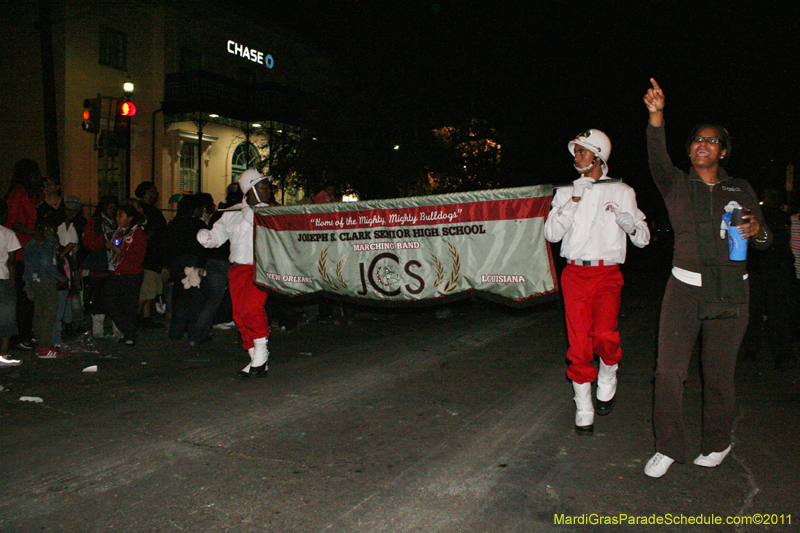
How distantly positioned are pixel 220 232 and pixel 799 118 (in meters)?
16.2

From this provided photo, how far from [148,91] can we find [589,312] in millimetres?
24266

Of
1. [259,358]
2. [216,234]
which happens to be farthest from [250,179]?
[259,358]

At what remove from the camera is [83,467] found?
12.8 ft

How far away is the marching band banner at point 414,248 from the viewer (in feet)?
17.6

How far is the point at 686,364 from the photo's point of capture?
377 centimetres

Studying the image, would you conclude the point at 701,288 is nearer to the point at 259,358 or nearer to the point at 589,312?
the point at 589,312

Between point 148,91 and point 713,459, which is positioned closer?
point 713,459

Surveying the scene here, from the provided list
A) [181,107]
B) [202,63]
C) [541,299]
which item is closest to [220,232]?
[541,299]

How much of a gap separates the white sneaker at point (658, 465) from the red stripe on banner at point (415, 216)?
225cm

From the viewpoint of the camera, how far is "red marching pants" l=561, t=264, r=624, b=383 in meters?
4.51

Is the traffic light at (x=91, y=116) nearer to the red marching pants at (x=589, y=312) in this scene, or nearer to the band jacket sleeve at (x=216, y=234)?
the band jacket sleeve at (x=216, y=234)

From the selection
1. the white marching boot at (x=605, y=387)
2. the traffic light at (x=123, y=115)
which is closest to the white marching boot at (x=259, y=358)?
the white marching boot at (x=605, y=387)

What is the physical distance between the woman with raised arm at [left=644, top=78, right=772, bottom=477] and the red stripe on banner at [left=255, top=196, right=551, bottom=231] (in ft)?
4.99

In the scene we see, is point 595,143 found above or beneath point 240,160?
beneath
